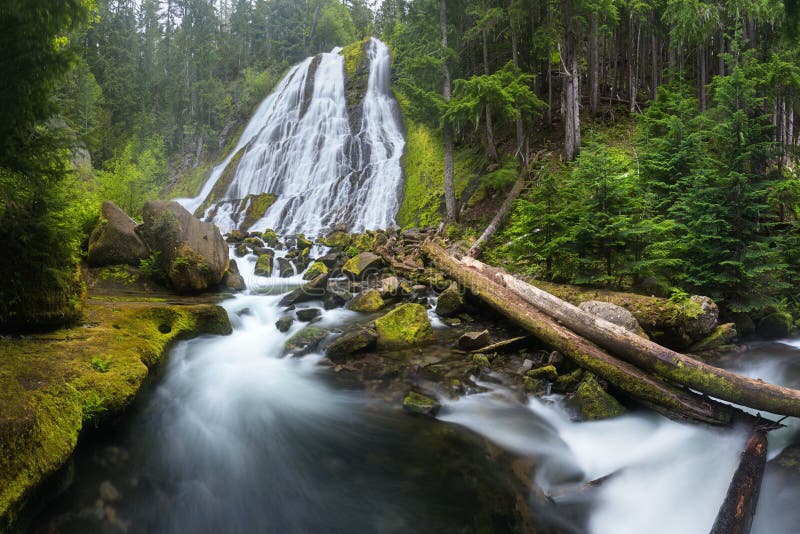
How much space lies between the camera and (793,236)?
6.93 metres

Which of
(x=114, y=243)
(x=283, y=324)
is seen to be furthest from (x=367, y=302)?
(x=114, y=243)

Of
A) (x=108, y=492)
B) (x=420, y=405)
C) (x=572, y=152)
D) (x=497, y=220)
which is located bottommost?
(x=420, y=405)

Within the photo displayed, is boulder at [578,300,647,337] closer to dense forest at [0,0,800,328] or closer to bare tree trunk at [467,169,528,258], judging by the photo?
dense forest at [0,0,800,328]

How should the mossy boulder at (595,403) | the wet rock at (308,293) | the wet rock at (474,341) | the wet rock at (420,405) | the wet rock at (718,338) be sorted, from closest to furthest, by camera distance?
the mossy boulder at (595,403) < the wet rock at (420,405) < the wet rock at (718,338) < the wet rock at (474,341) < the wet rock at (308,293)

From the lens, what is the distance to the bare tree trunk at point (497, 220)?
12185mm

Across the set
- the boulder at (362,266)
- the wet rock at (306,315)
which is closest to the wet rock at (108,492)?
the wet rock at (306,315)

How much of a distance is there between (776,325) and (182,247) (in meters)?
12.7

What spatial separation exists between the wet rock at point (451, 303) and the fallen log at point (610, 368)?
1.06 metres

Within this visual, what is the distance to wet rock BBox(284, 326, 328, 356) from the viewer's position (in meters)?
7.47

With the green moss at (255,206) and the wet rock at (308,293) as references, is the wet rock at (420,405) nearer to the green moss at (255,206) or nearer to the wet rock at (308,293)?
the wet rock at (308,293)

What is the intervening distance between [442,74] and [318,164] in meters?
11.4

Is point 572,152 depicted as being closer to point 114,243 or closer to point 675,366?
point 675,366

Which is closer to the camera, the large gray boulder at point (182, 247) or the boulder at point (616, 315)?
the boulder at point (616, 315)

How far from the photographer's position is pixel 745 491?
3227 mm
